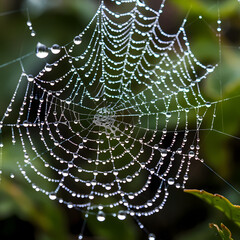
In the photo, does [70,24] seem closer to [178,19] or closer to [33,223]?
[178,19]

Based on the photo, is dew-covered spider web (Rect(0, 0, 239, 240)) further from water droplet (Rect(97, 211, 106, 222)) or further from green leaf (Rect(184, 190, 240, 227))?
green leaf (Rect(184, 190, 240, 227))

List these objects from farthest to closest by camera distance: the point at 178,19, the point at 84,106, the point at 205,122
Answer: the point at 178,19 < the point at 84,106 < the point at 205,122

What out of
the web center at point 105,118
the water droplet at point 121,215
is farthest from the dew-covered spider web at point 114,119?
the water droplet at point 121,215

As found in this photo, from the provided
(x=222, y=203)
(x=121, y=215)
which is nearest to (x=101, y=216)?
(x=121, y=215)

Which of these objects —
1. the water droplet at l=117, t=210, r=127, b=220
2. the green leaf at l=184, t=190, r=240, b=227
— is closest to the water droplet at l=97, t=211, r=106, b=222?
the water droplet at l=117, t=210, r=127, b=220

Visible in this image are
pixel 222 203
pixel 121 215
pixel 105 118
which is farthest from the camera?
pixel 105 118

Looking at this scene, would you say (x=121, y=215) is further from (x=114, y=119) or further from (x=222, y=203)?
(x=114, y=119)

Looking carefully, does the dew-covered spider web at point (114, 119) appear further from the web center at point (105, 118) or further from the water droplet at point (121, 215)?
the water droplet at point (121, 215)

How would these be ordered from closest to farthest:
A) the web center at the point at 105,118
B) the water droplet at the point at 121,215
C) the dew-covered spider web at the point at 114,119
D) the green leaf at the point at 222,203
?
1. the green leaf at the point at 222,203
2. the water droplet at the point at 121,215
3. the dew-covered spider web at the point at 114,119
4. the web center at the point at 105,118

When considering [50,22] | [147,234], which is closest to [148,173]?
[147,234]
